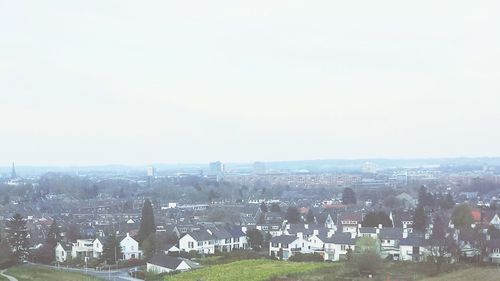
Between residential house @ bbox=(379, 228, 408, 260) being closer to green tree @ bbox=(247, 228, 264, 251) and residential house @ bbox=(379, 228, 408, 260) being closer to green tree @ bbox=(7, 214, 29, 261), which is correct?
green tree @ bbox=(247, 228, 264, 251)

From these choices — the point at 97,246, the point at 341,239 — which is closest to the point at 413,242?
the point at 341,239

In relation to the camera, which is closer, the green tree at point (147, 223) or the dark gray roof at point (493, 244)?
the dark gray roof at point (493, 244)

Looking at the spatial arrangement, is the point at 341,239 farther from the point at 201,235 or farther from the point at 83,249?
the point at 83,249

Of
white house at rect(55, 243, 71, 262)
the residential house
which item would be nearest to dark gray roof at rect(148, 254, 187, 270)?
white house at rect(55, 243, 71, 262)

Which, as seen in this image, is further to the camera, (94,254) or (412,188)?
(412,188)

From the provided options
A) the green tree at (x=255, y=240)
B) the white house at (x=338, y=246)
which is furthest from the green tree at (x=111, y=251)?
the white house at (x=338, y=246)

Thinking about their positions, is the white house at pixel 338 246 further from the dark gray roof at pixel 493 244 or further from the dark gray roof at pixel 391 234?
the dark gray roof at pixel 493 244

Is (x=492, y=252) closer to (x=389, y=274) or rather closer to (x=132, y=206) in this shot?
(x=389, y=274)

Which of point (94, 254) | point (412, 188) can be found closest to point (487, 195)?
point (412, 188)
